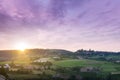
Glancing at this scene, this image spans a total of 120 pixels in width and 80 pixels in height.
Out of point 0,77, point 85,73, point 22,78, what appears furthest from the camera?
point 85,73

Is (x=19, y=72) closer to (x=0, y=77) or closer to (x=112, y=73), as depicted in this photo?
(x=112, y=73)

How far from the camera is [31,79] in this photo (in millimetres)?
130625

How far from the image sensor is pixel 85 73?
174125 mm

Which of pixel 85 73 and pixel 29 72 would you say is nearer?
pixel 29 72

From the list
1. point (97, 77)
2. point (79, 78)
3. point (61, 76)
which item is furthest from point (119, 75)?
point (61, 76)

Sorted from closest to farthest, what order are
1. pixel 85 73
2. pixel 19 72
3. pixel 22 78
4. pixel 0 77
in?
pixel 0 77 → pixel 22 78 → pixel 19 72 → pixel 85 73

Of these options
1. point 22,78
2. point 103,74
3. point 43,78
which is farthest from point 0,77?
point 103,74

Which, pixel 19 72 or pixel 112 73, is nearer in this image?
pixel 19 72

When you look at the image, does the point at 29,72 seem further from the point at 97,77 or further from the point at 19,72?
the point at 97,77

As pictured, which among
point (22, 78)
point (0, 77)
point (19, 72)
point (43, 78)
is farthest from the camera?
point (19, 72)

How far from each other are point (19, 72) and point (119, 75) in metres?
Result: 61.9

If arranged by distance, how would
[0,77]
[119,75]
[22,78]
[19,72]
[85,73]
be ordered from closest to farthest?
[0,77]
[22,78]
[19,72]
[119,75]
[85,73]

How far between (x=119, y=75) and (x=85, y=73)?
79.0 feet

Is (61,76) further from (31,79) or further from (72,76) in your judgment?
(31,79)
